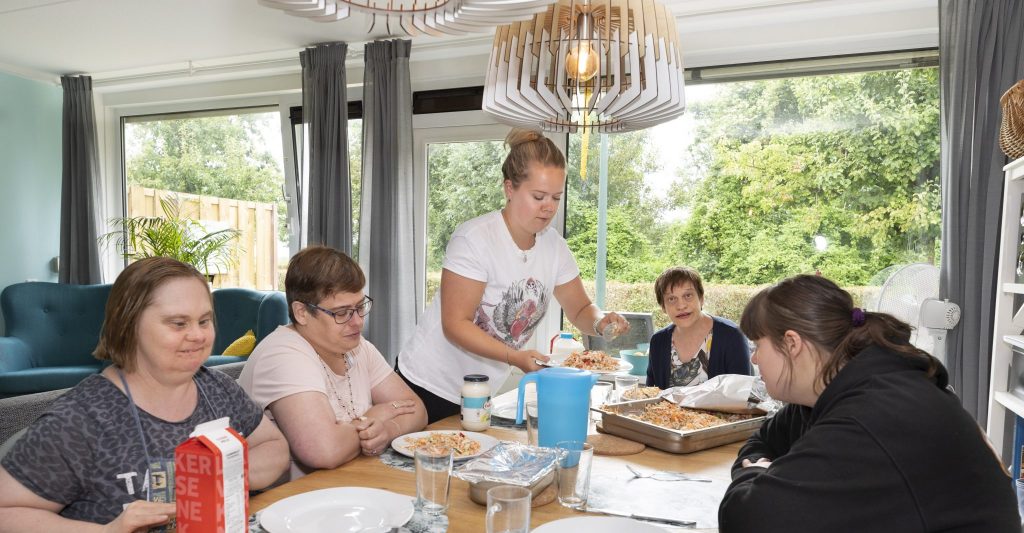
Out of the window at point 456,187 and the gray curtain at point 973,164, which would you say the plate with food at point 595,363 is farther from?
the window at point 456,187

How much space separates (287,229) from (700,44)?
3.14 metres

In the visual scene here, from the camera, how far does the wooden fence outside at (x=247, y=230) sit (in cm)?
533

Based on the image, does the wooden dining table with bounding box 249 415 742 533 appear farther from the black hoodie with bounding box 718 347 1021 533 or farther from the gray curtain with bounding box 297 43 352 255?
the gray curtain with bounding box 297 43 352 255

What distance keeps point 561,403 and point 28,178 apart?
5482 mm

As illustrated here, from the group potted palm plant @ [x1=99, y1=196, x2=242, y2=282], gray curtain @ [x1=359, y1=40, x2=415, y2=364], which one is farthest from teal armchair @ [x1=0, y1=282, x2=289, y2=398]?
gray curtain @ [x1=359, y1=40, x2=415, y2=364]

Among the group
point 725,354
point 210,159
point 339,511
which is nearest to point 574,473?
point 339,511

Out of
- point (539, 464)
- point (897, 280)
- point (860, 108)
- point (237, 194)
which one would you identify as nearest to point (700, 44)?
point (860, 108)

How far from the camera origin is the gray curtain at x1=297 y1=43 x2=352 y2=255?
179 inches

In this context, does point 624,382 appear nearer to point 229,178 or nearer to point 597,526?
point 597,526

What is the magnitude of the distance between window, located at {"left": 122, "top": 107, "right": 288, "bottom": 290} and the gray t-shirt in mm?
4102

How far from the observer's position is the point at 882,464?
3.34 ft

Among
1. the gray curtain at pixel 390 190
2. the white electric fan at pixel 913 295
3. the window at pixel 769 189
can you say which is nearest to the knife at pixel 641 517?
the white electric fan at pixel 913 295

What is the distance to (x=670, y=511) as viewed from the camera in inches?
51.9

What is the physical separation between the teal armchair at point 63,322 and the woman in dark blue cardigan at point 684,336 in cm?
253
